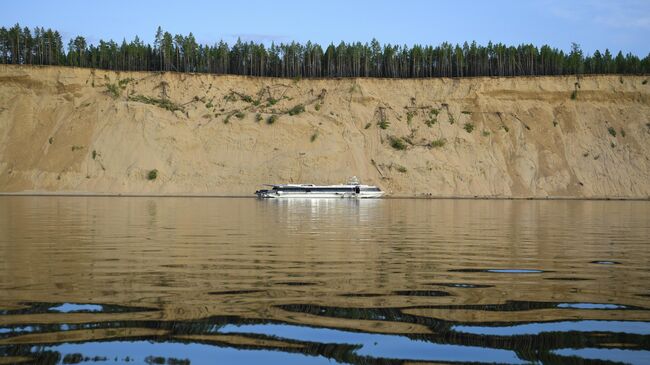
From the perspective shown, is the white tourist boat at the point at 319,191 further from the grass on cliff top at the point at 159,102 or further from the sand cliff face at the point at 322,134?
the grass on cliff top at the point at 159,102

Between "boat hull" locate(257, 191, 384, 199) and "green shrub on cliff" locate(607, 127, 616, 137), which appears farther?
"green shrub on cliff" locate(607, 127, 616, 137)

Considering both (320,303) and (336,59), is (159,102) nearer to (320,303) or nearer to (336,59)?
(336,59)

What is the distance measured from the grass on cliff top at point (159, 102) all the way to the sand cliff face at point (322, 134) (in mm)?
336

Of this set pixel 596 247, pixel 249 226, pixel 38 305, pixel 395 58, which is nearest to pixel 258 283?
pixel 38 305

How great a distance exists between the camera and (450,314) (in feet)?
33.6

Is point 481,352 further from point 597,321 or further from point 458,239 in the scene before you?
point 458,239

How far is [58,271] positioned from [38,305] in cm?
422

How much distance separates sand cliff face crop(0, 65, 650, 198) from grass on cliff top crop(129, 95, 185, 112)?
1.10 ft

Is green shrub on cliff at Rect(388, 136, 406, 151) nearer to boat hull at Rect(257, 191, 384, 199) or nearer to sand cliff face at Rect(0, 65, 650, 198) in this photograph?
sand cliff face at Rect(0, 65, 650, 198)

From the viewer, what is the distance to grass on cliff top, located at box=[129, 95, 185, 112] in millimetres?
101825

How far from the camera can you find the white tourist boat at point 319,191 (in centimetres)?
8694

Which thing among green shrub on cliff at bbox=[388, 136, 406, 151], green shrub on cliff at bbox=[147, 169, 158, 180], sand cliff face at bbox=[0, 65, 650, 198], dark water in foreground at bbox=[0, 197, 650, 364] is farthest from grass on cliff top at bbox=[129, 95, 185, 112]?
dark water in foreground at bbox=[0, 197, 650, 364]

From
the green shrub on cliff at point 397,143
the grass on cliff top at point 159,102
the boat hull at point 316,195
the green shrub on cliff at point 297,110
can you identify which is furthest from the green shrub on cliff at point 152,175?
the green shrub on cliff at point 397,143

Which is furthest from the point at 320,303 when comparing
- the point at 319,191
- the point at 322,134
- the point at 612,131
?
the point at 612,131
